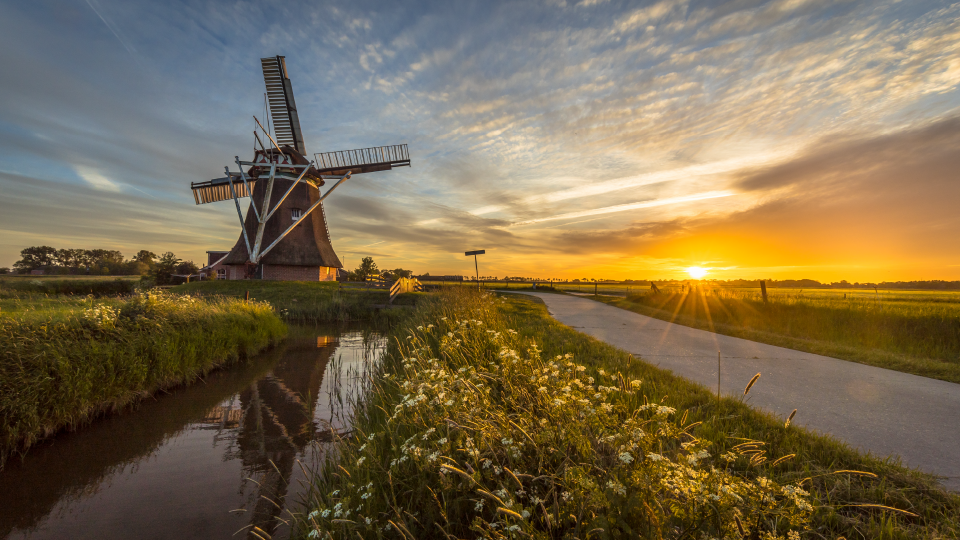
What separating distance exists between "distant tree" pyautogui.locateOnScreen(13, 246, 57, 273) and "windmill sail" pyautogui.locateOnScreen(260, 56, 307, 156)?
72.1 metres

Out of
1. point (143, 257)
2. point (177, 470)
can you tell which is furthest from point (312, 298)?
point (143, 257)

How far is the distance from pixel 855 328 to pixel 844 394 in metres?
7.89

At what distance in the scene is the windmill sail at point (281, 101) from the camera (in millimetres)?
31703

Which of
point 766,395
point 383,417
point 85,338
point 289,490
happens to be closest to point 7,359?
point 85,338

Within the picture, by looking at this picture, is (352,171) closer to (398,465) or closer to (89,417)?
(89,417)

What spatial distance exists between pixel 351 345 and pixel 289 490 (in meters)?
10.5

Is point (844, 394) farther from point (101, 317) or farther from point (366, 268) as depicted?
point (366, 268)

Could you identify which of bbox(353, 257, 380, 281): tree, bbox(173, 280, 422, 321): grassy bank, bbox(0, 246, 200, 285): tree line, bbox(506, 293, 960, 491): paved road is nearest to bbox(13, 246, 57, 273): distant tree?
bbox(0, 246, 200, 285): tree line

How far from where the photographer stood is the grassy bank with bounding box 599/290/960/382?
318 inches

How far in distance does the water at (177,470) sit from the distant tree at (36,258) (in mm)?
93958

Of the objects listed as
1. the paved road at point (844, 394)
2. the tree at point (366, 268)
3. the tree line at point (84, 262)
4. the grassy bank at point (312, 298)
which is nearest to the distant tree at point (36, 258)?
the tree line at point (84, 262)

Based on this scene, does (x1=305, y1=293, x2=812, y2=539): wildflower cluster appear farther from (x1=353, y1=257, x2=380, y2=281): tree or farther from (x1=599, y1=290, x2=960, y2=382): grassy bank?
(x1=353, y1=257, x2=380, y2=281): tree

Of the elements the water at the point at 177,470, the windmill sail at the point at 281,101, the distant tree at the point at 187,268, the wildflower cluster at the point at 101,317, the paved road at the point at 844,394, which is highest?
the windmill sail at the point at 281,101

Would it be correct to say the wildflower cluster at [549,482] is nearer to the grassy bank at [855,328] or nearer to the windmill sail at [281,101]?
the grassy bank at [855,328]
